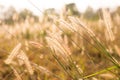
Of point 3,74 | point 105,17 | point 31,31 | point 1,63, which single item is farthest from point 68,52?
point 31,31

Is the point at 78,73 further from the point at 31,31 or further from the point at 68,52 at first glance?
the point at 31,31

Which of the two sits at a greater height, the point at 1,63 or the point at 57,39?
the point at 57,39

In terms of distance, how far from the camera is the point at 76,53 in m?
4.29

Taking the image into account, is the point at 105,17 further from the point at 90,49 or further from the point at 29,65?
the point at 90,49

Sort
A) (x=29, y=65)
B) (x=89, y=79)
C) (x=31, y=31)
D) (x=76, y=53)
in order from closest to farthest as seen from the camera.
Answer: (x=29, y=65) → (x=89, y=79) → (x=76, y=53) → (x=31, y=31)

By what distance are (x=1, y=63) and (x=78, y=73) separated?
216cm

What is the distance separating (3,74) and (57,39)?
6.21 ft

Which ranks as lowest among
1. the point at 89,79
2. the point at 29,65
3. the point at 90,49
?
the point at 90,49

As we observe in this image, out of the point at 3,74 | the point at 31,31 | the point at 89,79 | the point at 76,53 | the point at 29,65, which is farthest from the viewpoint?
the point at 31,31

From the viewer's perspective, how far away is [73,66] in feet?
4.40

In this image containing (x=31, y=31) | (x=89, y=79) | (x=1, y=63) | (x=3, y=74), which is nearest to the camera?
(x=89, y=79)

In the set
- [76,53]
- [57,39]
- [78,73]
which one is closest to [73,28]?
[57,39]

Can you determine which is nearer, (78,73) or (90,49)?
(78,73)

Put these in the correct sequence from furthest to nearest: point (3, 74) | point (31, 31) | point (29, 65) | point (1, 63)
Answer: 1. point (31, 31)
2. point (1, 63)
3. point (3, 74)
4. point (29, 65)
